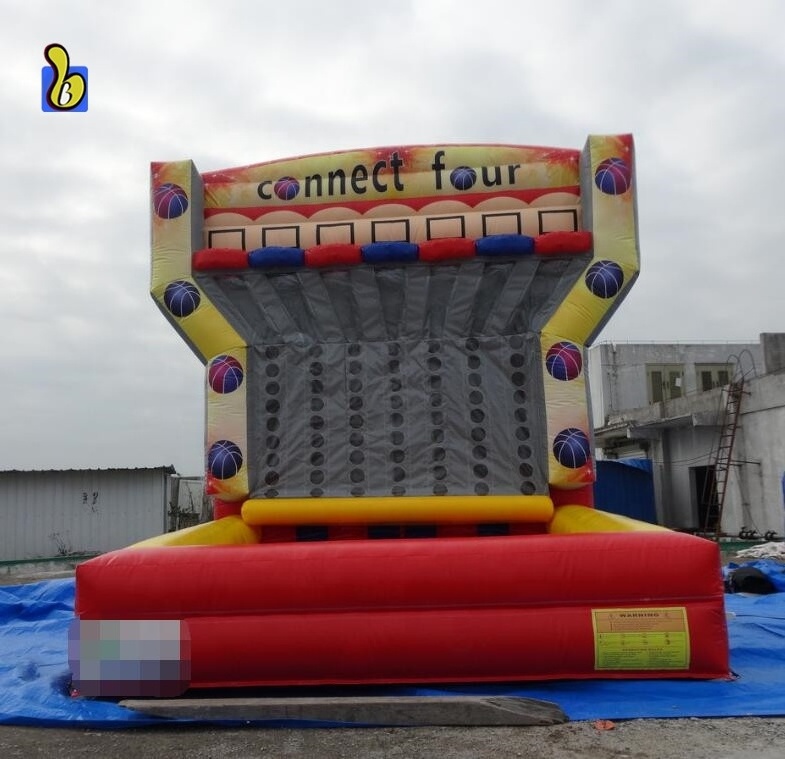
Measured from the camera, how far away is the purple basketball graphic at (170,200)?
564 centimetres

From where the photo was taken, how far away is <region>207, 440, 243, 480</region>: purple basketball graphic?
17.7 feet

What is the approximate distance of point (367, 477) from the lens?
17.5ft

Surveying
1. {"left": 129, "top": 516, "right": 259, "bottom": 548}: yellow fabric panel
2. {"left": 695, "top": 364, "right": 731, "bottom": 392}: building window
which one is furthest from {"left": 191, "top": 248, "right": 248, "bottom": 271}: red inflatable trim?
{"left": 695, "top": 364, "right": 731, "bottom": 392}: building window

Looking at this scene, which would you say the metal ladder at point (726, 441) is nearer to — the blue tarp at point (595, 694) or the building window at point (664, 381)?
the building window at point (664, 381)

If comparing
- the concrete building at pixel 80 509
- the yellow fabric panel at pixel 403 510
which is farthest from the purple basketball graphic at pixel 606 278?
the concrete building at pixel 80 509

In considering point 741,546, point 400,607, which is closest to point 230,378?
point 400,607

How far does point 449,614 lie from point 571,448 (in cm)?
162

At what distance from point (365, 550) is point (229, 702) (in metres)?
0.97

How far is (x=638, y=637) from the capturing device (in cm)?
403

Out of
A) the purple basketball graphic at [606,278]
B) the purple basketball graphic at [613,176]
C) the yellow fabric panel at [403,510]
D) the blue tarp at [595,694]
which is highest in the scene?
the purple basketball graphic at [613,176]

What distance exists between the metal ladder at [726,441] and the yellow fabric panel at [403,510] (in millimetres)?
9804

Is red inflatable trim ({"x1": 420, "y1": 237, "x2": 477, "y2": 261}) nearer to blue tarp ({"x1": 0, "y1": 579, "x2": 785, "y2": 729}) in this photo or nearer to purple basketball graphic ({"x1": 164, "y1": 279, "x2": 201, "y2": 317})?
purple basketball graphic ({"x1": 164, "y1": 279, "x2": 201, "y2": 317})

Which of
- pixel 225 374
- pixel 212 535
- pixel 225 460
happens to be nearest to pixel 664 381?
pixel 225 374

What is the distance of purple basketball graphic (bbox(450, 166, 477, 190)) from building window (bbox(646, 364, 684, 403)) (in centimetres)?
1694
